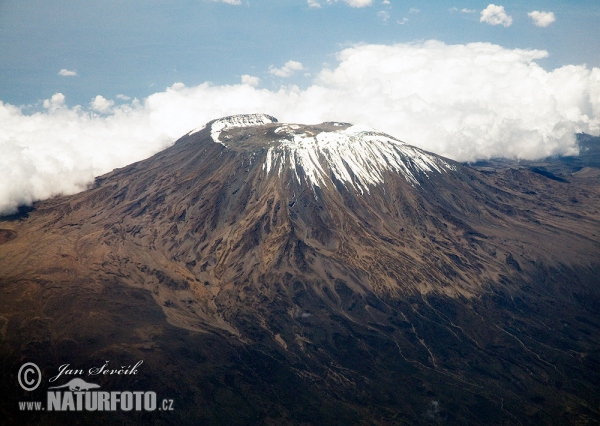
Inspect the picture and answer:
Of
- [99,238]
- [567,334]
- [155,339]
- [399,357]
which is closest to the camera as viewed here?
[155,339]

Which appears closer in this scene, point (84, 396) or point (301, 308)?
point (84, 396)

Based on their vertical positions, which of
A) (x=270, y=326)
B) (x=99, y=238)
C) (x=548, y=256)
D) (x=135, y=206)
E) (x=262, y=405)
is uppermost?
(x=135, y=206)

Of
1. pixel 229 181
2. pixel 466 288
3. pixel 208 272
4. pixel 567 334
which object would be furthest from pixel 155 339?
pixel 567 334

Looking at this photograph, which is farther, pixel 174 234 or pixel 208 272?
pixel 174 234

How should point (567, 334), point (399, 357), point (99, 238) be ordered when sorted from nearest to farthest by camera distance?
point (399, 357)
point (567, 334)
point (99, 238)

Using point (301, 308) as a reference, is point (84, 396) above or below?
below

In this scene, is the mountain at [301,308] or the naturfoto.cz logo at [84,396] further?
the mountain at [301,308]

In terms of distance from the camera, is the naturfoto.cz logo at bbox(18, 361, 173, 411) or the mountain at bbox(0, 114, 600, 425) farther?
the mountain at bbox(0, 114, 600, 425)

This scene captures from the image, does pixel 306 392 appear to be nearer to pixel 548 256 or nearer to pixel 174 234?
pixel 174 234
